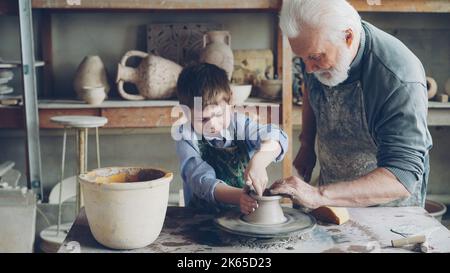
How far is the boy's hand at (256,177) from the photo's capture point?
1.76 metres

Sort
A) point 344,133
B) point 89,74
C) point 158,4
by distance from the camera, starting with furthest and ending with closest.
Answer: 1. point 89,74
2. point 158,4
3. point 344,133

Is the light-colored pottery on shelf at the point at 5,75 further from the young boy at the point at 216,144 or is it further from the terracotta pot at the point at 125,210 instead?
the terracotta pot at the point at 125,210

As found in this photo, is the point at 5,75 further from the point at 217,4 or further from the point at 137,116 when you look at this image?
the point at 217,4

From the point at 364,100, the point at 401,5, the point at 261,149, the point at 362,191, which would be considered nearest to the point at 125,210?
the point at 261,149

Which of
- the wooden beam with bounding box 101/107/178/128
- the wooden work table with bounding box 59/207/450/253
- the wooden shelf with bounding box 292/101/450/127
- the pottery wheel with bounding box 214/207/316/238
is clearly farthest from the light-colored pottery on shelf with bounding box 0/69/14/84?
the pottery wheel with bounding box 214/207/316/238

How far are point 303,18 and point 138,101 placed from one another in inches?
77.5

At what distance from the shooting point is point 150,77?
3.70m

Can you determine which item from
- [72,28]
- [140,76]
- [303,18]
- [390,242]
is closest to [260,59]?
[140,76]

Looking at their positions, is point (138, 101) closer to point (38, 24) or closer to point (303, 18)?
point (38, 24)

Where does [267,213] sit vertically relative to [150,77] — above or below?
below

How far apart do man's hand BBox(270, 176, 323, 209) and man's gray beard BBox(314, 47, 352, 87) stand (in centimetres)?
46

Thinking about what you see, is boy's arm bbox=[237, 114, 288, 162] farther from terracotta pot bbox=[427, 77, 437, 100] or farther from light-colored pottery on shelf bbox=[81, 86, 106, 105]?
terracotta pot bbox=[427, 77, 437, 100]

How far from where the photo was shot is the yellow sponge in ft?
5.90

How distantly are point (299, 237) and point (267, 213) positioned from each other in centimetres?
12
